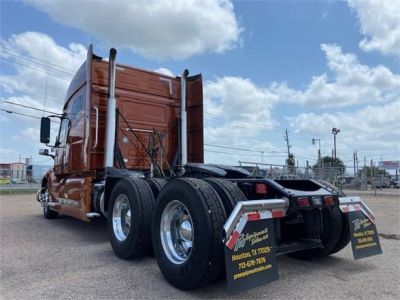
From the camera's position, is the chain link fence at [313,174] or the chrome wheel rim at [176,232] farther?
the chain link fence at [313,174]

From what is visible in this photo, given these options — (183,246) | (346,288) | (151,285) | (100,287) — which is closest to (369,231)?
(346,288)

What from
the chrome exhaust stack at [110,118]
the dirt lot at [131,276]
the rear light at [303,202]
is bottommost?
the dirt lot at [131,276]

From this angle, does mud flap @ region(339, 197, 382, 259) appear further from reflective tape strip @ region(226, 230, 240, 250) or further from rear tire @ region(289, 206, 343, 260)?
reflective tape strip @ region(226, 230, 240, 250)

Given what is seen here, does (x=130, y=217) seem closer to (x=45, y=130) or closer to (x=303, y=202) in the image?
(x=303, y=202)

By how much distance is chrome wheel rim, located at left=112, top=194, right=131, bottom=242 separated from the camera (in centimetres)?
516

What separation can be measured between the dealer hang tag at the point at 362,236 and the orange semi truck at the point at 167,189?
163 mm

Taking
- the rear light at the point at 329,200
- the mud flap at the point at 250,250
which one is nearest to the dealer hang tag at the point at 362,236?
the rear light at the point at 329,200

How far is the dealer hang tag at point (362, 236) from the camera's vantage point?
4309mm

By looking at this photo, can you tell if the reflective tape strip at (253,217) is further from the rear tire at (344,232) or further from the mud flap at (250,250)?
the rear tire at (344,232)

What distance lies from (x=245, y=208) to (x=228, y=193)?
1.07 ft

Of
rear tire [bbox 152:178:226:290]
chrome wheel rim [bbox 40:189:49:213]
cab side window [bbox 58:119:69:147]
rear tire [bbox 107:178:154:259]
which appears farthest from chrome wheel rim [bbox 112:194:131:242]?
chrome wheel rim [bbox 40:189:49:213]

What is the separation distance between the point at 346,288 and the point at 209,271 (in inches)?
59.0

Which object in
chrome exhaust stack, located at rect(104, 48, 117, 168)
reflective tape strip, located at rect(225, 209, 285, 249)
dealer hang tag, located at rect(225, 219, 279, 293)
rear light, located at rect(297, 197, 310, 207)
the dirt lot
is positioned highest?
chrome exhaust stack, located at rect(104, 48, 117, 168)

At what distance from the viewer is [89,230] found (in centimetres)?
761
